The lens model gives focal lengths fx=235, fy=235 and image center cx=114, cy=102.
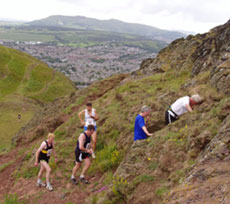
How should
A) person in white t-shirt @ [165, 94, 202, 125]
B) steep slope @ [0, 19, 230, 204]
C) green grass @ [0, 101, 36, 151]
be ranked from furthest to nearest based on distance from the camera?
green grass @ [0, 101, 36, 151] → person in white t-shirt @ [165, 94, 202, 125] → steep slope @ [0, 19, 230, 204]

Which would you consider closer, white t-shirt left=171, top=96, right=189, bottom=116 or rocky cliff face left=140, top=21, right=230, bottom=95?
white t-shirt left=171, top=96, right=189, bottom=116

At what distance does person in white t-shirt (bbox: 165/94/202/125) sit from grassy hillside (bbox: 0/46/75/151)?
5633 cm

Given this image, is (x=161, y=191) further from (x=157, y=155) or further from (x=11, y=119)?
(x=11, y=119)

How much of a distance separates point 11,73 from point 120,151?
106694 mm

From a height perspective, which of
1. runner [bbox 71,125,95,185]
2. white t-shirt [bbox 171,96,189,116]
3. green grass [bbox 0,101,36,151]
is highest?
white t-shirt [bbox 171,96,189,116]

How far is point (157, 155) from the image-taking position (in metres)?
8.65

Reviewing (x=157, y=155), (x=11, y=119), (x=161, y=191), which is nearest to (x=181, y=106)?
(x=157, y=155)

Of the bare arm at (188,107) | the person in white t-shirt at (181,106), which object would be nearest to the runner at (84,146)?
the person in white t-shirt at (181,106)

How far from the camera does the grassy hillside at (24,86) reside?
70812 millimetres

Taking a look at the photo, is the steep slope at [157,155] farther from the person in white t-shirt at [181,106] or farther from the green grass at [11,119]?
the green grass at [11,119]

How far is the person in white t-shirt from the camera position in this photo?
10258 millimetres

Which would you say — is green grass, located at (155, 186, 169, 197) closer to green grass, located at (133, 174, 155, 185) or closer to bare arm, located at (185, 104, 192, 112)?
green grass, located at (133, 174, 155, 185)

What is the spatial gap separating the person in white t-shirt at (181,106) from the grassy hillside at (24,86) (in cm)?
5633

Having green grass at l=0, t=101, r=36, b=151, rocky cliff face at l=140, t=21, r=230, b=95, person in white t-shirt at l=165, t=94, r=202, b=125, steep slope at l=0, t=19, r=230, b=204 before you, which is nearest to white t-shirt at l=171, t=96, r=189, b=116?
person in white t-shirt at l=165, t=94, r=202, b=125
